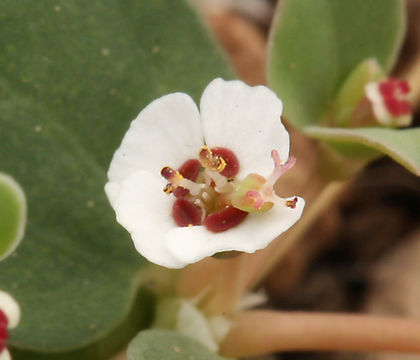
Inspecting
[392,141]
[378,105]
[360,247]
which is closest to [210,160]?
[392,141]

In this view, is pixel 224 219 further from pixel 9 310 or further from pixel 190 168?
pixel 9 310

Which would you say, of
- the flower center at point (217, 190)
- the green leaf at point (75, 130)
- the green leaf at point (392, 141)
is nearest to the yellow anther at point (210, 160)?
the flower center at point (217, 190)

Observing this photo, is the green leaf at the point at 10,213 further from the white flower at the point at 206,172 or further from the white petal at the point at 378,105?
the white petal at the point at 378,105

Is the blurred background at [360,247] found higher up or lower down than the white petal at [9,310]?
higher up

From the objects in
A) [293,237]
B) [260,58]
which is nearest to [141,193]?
[293,237]

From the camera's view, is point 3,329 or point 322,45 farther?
point 322,45

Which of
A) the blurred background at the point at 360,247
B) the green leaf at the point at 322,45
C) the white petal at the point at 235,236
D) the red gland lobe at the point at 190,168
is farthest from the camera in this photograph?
the blurred background at the point at 360,247

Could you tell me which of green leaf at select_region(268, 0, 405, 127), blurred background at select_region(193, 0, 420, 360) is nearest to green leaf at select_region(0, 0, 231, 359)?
green leaf at select_region(268, 0, 405, 127)
